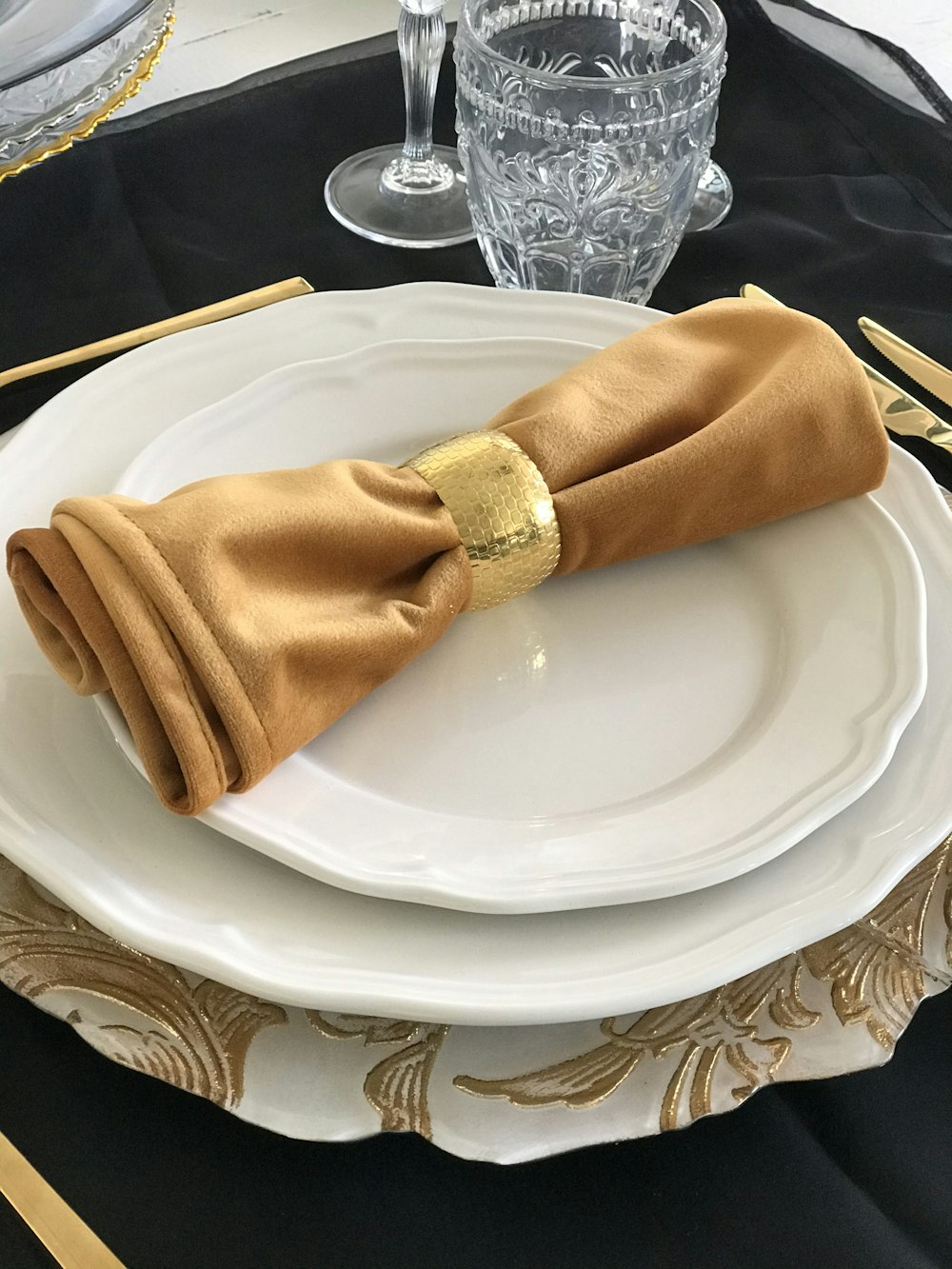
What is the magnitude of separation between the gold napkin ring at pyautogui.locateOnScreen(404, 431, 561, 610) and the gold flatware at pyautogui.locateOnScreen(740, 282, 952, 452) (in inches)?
8.6

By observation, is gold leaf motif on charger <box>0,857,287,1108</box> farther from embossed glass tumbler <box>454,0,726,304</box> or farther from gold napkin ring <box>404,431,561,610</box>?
embossed glass tumbler <box>454,0,726,304</box>

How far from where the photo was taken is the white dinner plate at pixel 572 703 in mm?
397

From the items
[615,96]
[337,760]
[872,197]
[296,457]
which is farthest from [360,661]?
[872,197]

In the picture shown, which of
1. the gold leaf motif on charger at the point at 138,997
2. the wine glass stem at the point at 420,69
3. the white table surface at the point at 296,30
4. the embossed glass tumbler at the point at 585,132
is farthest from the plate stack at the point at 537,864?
the white table surface at the point at 296,30

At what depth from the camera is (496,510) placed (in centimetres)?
49

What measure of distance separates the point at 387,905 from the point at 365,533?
143 millimetres

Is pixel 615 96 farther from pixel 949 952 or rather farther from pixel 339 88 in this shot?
pixel 949 952

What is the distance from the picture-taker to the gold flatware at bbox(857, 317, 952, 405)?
0.65 meters

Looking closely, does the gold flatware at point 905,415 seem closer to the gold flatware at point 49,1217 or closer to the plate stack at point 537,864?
the plate stack at point 537,864

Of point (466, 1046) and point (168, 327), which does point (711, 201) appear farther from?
point (466, 1046)

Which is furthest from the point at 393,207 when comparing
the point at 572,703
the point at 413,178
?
the point at 572,703

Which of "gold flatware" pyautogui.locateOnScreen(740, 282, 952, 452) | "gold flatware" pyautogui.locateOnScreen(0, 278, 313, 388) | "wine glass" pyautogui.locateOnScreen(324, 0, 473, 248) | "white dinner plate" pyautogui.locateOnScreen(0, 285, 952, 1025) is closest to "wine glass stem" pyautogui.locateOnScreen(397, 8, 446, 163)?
"wine glass" pyautogui.locateOnScreen(324, 0, 473, 248)

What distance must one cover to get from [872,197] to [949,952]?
0.56 m

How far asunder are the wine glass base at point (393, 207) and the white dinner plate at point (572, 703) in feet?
0.68
